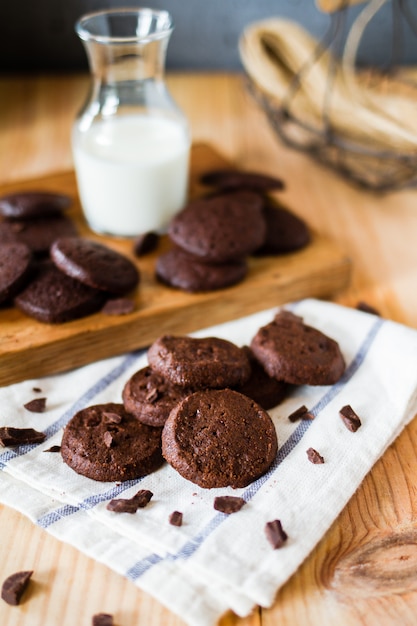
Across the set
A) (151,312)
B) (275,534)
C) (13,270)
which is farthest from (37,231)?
(275,534)

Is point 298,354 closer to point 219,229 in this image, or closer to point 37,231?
point 219,229

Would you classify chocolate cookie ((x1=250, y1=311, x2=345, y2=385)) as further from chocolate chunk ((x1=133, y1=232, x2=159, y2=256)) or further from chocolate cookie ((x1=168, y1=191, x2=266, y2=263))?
chocolate chunk ((x1=133, y1=232, x2=159, y2=256))

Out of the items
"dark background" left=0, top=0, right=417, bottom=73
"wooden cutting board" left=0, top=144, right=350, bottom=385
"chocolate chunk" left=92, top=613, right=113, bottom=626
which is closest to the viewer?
"chocolate chunk" left=92, top=613, right=113, bottom=626

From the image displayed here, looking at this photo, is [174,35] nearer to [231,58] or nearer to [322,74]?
[231,58]

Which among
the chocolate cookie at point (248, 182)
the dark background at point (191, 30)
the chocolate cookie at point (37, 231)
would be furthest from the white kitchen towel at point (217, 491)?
the dark background at point (191, 30)

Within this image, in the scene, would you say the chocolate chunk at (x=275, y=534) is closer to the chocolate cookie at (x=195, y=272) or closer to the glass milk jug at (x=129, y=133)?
the chocolate cookie at (x=195, y=272)

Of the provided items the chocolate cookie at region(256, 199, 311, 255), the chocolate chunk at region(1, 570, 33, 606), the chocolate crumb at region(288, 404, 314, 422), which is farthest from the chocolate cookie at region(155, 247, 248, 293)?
the chocolate chunk at region(1, 570, 33, 606)

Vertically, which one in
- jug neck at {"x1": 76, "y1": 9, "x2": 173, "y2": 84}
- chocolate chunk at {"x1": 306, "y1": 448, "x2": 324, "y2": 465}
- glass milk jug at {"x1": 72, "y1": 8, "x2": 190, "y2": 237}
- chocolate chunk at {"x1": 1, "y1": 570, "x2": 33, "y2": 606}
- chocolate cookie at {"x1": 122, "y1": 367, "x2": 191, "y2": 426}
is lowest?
chocolate chunk at {"x1": 1, "y1": 570, "x2": 33, "y2": 606}
